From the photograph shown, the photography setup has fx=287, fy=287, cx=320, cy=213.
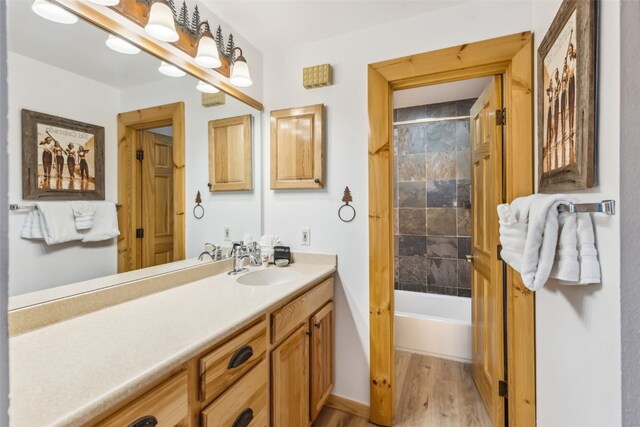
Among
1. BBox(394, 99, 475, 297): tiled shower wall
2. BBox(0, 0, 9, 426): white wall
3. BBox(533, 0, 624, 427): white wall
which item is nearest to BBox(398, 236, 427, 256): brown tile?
BBox(394, 99, 475, 297): tiled shower wall

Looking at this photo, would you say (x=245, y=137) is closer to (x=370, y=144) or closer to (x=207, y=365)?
(x=370, y=144)

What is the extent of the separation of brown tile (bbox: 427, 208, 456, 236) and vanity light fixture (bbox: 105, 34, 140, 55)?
109 inches

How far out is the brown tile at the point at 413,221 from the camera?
3.08m

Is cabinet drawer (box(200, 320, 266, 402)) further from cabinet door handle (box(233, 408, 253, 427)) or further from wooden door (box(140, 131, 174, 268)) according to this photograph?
wooden door (box(140, 131, 174, 268))

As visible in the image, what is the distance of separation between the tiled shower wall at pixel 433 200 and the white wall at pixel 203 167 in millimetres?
1789

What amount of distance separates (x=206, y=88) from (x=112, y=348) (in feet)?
4.42

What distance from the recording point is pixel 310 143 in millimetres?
1860

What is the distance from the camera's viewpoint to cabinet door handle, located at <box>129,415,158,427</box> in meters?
0.66

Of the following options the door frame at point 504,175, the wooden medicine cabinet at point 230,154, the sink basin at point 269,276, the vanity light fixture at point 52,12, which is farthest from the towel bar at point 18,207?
the door frame at point 504,175

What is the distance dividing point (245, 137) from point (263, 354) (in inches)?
53.5

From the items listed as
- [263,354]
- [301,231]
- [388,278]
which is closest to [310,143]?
[301,231]

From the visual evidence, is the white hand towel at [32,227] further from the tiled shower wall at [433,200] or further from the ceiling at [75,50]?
the tiled shower wall at [433,200]

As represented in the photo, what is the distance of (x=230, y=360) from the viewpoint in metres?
0.97

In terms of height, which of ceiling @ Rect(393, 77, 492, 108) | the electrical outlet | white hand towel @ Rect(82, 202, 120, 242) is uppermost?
ceiling @ Rect(393, 77, 492, 108)
